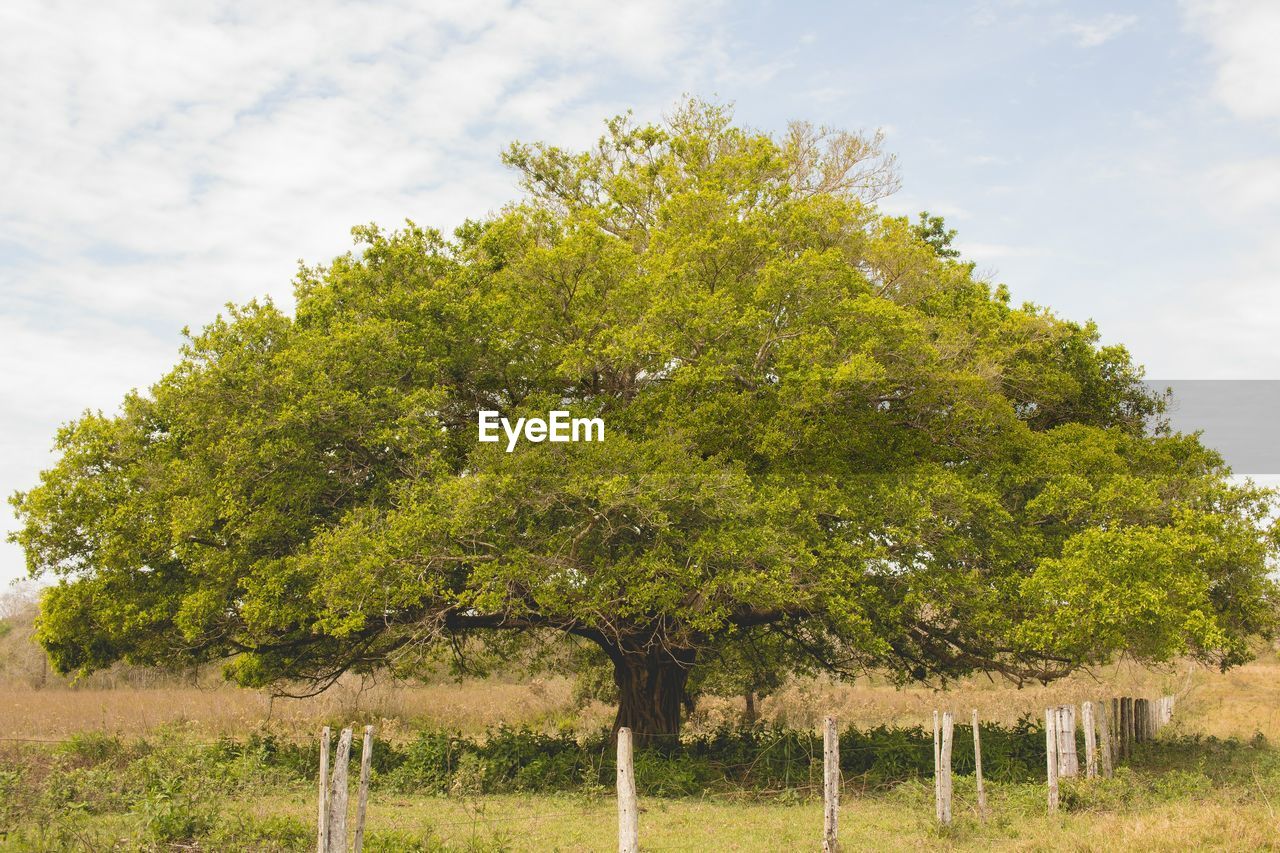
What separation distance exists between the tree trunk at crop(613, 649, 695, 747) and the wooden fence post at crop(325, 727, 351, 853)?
11.9 metres

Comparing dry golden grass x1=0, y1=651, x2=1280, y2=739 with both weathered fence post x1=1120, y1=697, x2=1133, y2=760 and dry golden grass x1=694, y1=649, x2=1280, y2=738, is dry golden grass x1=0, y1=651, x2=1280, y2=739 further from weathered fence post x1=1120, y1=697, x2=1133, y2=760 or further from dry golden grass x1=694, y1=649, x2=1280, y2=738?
weathered fence post x1=1120, y1=697, x2=1133, y2=760

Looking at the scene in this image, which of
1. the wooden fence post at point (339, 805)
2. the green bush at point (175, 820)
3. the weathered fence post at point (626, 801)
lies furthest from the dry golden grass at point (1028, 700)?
the wooden fence post at point (339, 805)

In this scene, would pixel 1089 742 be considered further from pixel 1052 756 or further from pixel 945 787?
pixel 945 787

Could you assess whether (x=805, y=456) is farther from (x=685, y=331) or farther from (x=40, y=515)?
(x=40, y=515)

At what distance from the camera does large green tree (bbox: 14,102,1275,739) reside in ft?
54.0

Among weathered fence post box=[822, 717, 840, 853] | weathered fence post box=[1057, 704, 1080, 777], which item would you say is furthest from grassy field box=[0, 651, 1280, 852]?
weathered fence post box=[822, 717, 840, 853]

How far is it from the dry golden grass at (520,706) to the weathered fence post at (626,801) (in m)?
13.6

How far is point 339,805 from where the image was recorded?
377 inches

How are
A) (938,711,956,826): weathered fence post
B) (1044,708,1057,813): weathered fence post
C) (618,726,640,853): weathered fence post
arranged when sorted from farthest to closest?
1. (1044,708,1057,813): weathered fence post
2. (938,711,956,826): weathered fence post
3. (618,726,640,853): weathered fence post

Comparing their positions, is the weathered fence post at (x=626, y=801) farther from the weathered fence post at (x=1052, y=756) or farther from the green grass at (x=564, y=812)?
the weathered fence post at (x=1052, y=756)

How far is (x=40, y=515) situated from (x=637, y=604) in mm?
10621

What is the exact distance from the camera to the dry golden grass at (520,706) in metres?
26.2

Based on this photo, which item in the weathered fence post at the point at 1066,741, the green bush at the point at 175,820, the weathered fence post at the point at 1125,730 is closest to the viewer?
the green bush at the point at 175,820

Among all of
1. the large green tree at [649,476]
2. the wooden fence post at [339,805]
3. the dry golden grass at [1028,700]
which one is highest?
the large green tree at [649,476]
